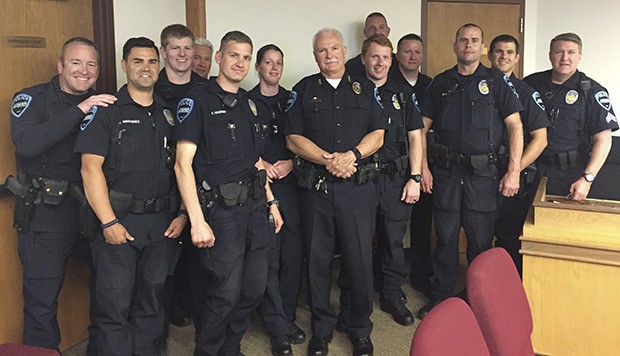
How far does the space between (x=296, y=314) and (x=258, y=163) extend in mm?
1166

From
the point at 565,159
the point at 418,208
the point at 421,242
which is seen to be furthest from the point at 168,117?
the point at 565,159

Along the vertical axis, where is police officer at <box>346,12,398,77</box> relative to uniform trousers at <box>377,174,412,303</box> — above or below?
above

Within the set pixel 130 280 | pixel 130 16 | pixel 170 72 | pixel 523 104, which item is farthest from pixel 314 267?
pixel 130 16

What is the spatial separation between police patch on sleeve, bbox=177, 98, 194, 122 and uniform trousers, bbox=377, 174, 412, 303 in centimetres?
117

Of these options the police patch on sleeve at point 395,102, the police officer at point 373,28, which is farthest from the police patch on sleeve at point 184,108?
the police officer at point 373,28

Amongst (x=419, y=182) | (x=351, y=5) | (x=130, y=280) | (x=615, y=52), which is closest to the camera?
(x=130, y=280)

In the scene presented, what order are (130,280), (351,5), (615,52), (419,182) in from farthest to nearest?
(615,52) → (351,5) → (419,182) → (130,280)

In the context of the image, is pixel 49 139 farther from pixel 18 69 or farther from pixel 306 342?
pixel 306 342

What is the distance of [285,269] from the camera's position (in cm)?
317

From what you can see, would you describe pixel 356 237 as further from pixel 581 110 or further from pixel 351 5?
pixel 351 5

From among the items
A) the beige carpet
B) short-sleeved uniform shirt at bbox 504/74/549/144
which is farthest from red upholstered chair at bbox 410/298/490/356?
short-sleeved uniform shirt at bbox 504/74/549/144

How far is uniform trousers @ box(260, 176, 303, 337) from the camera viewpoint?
301cm

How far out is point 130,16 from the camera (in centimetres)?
333

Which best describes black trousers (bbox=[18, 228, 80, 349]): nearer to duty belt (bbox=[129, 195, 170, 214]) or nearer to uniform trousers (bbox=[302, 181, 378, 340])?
duty belt (bbox=[129, 195, 170, 214])
